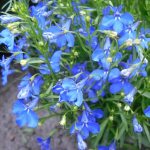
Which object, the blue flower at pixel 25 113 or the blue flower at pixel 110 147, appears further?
the blue flower at pixel 110 147

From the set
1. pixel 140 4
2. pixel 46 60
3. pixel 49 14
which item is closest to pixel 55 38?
pixel 46 60

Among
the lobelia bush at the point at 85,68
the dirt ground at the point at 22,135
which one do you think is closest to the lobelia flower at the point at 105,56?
the lobelia bush at the point at 85,68

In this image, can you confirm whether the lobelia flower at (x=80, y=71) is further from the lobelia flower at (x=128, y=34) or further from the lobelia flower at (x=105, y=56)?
the lobelia flower at (x=128, y=34)

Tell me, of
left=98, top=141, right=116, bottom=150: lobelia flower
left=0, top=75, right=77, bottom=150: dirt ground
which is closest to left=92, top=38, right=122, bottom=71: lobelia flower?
left=98, top=141, right=116, bottom=150: lobelia flower

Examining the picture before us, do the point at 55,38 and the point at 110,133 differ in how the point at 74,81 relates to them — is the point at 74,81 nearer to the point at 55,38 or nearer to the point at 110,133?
the point at 55,38

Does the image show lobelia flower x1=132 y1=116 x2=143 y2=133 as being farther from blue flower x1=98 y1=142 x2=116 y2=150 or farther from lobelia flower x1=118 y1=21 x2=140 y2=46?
lobelia flower x1=118 y1=21 x2=140 y2=46

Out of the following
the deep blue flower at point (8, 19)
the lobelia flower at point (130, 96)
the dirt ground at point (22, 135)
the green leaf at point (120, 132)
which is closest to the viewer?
the lobelia flower at point (130, 96)

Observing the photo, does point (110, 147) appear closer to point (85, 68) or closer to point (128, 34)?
point (85, 68)
